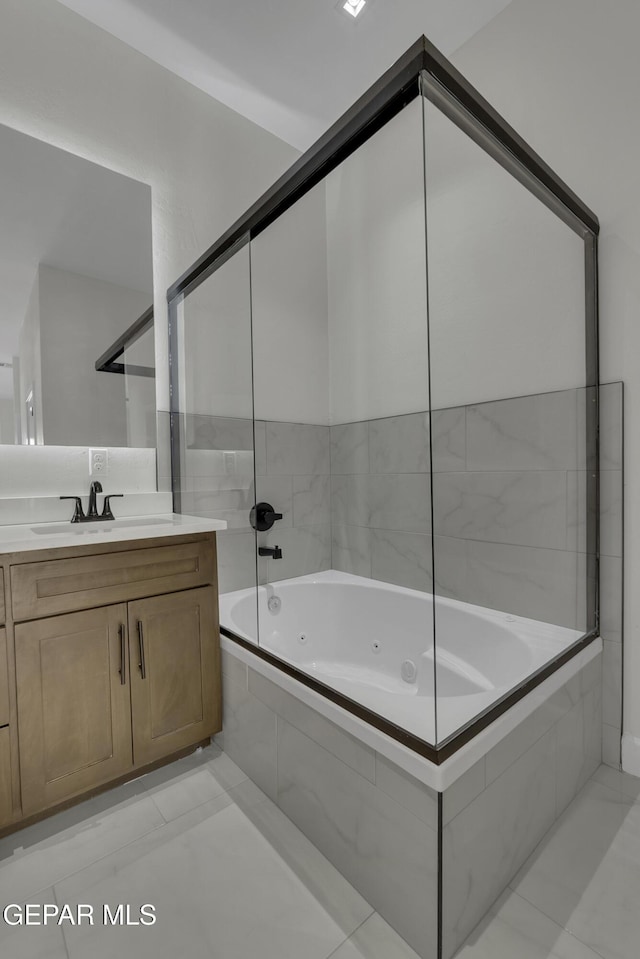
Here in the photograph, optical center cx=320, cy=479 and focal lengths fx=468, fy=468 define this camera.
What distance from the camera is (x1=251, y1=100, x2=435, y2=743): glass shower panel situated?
1729 mm

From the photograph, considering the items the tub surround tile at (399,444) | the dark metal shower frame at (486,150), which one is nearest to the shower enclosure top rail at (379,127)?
the dark metal shower frame at (486,150)

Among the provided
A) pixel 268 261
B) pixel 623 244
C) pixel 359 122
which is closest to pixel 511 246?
pixel 623 244

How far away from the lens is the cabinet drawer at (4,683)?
4.34ft

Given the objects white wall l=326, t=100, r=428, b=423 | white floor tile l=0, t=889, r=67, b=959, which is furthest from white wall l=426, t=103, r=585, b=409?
white floor tile l=0, t=889, r=67, b=959

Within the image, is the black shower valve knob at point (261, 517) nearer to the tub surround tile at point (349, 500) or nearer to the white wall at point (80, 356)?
the tub surround tile at point (349, 500)

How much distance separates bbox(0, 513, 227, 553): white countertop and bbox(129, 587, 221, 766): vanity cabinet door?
0.86 ft

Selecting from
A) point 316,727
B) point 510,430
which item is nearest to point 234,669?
point 316,727

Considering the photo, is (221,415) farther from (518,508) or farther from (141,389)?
(518,508)

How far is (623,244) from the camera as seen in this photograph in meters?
1.65

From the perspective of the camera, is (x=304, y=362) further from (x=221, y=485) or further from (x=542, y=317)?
(x=542, y=317)

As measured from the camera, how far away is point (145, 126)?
208cm

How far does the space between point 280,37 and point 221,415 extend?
1.63 metres

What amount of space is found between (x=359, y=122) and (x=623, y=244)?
105 centimetres

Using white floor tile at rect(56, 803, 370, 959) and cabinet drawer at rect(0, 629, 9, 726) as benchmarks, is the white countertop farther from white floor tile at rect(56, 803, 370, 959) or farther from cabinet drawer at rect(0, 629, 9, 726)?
white floor tile at rect(56, 803, 370, 959)
